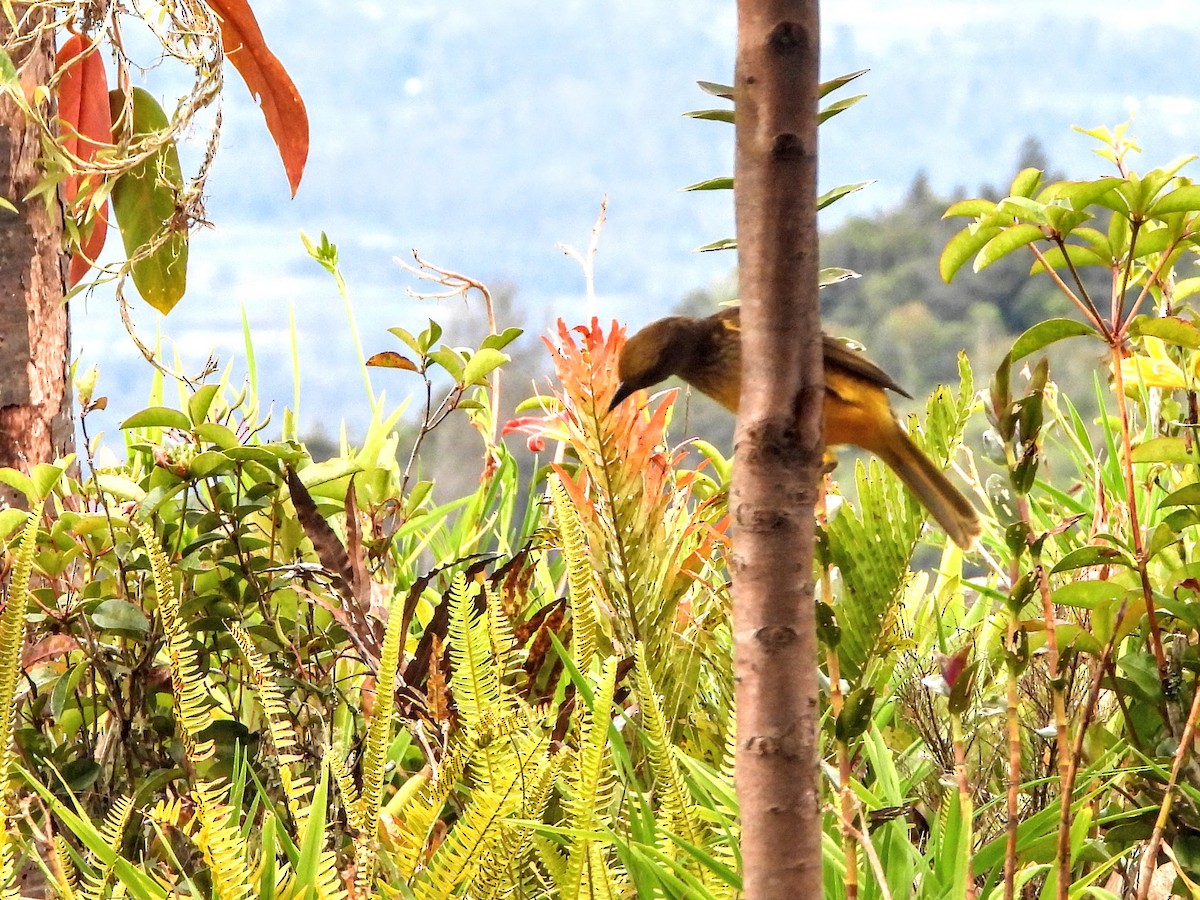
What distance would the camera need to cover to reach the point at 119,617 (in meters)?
0.88

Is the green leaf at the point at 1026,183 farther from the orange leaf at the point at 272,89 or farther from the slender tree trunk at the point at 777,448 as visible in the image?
the orange leaf at the point at 272,89

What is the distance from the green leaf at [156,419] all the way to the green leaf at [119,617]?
14 centimetres

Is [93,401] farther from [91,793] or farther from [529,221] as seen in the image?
[529,221]

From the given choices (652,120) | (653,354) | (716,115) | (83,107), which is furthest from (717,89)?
(652,120)

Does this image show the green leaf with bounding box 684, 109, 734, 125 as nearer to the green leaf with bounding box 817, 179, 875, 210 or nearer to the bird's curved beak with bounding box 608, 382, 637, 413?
the green leaf with bounding box 817, 179, 875, 210

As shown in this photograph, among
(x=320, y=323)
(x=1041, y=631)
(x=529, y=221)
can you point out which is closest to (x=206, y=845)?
(x=1041, y=631)

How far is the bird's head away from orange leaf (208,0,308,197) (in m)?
0.39

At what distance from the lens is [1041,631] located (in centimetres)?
85

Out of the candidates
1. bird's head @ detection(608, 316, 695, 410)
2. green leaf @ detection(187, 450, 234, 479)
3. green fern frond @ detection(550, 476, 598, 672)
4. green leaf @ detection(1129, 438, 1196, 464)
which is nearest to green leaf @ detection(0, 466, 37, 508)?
green leaf @ detection(187, 450, 234, 479)

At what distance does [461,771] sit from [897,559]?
32cm

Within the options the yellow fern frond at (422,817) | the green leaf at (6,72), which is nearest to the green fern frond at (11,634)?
the yellow fern frond at (422,817)

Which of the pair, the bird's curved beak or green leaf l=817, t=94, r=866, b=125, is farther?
the bird's curved beak

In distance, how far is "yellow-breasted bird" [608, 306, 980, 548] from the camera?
3.75 feet

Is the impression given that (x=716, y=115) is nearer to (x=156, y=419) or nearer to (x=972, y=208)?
(x=972, y=208)
